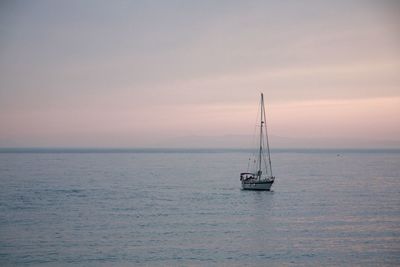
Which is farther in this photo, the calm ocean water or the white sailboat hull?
the white sailboat hull

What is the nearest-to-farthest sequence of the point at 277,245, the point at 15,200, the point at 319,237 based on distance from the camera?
the point at 277,245 → the point at 319,237 → the point at 15,200

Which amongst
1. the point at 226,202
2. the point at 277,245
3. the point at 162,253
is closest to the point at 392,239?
the point at 277,245

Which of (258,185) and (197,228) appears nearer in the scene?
(197,228)

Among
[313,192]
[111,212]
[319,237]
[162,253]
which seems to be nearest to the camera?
[162,253]

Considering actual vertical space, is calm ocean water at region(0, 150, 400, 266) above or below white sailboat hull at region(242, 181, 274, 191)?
below

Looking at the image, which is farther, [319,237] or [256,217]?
[256,217]

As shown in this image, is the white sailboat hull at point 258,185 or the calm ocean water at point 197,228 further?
the white sailboat hull at point 258,185

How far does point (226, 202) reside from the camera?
2351 inches

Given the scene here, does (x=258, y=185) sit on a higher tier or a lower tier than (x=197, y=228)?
higher

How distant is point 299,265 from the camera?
102 feet

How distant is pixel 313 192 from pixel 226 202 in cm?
1834

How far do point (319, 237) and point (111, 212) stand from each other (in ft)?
78.9

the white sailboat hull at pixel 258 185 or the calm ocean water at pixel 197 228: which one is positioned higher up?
the white sailboat hull at pixel 258 185

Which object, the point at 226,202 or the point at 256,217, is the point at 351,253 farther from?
the point at 226,202
